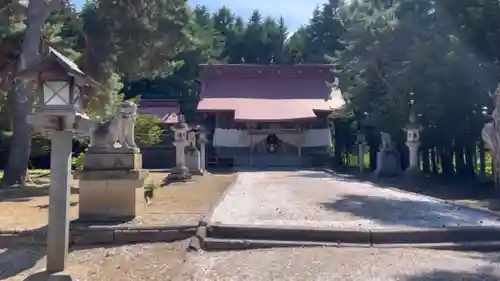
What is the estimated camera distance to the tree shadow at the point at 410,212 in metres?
8.28

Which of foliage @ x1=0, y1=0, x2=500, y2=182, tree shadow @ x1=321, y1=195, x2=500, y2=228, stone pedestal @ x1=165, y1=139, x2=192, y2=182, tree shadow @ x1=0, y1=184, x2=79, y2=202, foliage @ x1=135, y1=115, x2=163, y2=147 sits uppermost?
foliage @ x1=0, y1=0, x2=500, y2=182

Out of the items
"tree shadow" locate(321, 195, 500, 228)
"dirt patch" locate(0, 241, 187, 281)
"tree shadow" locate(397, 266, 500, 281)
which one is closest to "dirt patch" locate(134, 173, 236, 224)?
"dirt patch" locate(0, 241, 187, 281)

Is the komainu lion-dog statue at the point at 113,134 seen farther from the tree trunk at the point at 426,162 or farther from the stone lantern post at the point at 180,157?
the tree trunk at the point at 426,162

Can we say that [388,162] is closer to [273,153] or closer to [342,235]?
[273,153]

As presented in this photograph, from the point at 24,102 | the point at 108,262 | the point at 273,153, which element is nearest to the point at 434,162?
the point at 273,153

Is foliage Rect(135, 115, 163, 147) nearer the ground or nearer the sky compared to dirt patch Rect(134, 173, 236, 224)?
nearer the sky

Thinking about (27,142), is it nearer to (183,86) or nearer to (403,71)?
(403,71)

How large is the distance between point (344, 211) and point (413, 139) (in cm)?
1100

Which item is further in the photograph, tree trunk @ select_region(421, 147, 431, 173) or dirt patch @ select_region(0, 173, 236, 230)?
tree trunk @ select_region(421, 147, 431, 173)

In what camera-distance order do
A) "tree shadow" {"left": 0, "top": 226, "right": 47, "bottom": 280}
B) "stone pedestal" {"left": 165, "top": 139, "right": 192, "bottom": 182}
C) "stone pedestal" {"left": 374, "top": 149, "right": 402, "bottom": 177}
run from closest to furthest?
"tree shadow" {"left": 0, "top": 226, "right": 47, "bottom": 280} → "stone pedestal" {"left": 165, "top": 139, "right": 192, "bottom": 182} → "stone pedestal" {"left": 374, "top": 149, "right": 402, "bottom": 177}

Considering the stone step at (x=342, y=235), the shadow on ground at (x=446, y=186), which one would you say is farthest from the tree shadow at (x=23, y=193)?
the shadow on ground at (x=446, y=186)

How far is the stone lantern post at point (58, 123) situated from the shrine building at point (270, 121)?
26.5 meters

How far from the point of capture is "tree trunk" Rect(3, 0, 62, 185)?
1537 cm

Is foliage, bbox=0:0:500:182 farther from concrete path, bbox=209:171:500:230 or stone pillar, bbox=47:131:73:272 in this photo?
stone pillar, bbox=47:131:73:272
